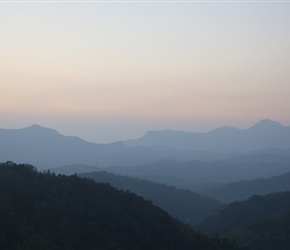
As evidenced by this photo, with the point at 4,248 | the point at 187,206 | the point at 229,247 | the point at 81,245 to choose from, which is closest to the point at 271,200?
the point at 187,206

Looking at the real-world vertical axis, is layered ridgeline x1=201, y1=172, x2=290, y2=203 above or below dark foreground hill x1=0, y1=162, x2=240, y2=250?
above

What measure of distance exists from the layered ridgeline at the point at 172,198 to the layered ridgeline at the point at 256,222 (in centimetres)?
847

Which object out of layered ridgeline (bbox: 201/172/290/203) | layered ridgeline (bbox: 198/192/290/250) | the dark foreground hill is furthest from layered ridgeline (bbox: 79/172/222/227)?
the dark foreground hill

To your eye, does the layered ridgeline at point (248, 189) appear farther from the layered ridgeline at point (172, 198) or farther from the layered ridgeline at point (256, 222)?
the layered ridgeline at point (256, 222)

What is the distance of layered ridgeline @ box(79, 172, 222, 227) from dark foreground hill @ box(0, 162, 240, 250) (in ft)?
124

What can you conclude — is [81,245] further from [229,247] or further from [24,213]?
[229,247]

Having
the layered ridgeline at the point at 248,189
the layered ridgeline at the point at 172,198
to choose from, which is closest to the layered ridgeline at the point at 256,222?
the layered ridgeline at the point at 172,198

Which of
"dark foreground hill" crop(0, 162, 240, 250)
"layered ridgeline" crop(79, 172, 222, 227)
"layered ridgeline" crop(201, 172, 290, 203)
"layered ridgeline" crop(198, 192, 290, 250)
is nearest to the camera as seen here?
"dark foreground hill" crop(0, 162, 240, 250)

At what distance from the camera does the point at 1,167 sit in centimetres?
3641

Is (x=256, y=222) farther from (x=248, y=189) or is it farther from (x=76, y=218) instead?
(x=248, y=189)

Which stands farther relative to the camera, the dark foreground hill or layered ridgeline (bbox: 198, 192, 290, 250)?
layered ridgeline (bbox: 198, 192, 290, 250)

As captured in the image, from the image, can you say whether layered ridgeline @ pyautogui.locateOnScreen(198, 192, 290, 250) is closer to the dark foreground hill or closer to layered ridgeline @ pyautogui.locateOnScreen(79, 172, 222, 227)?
layered ridgeline @ pyautogui.locateOnScreen(79, 172, 222, 227)

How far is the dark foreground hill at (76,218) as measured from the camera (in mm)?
26516

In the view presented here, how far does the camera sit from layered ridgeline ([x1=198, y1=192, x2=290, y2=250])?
4671 centimetres
